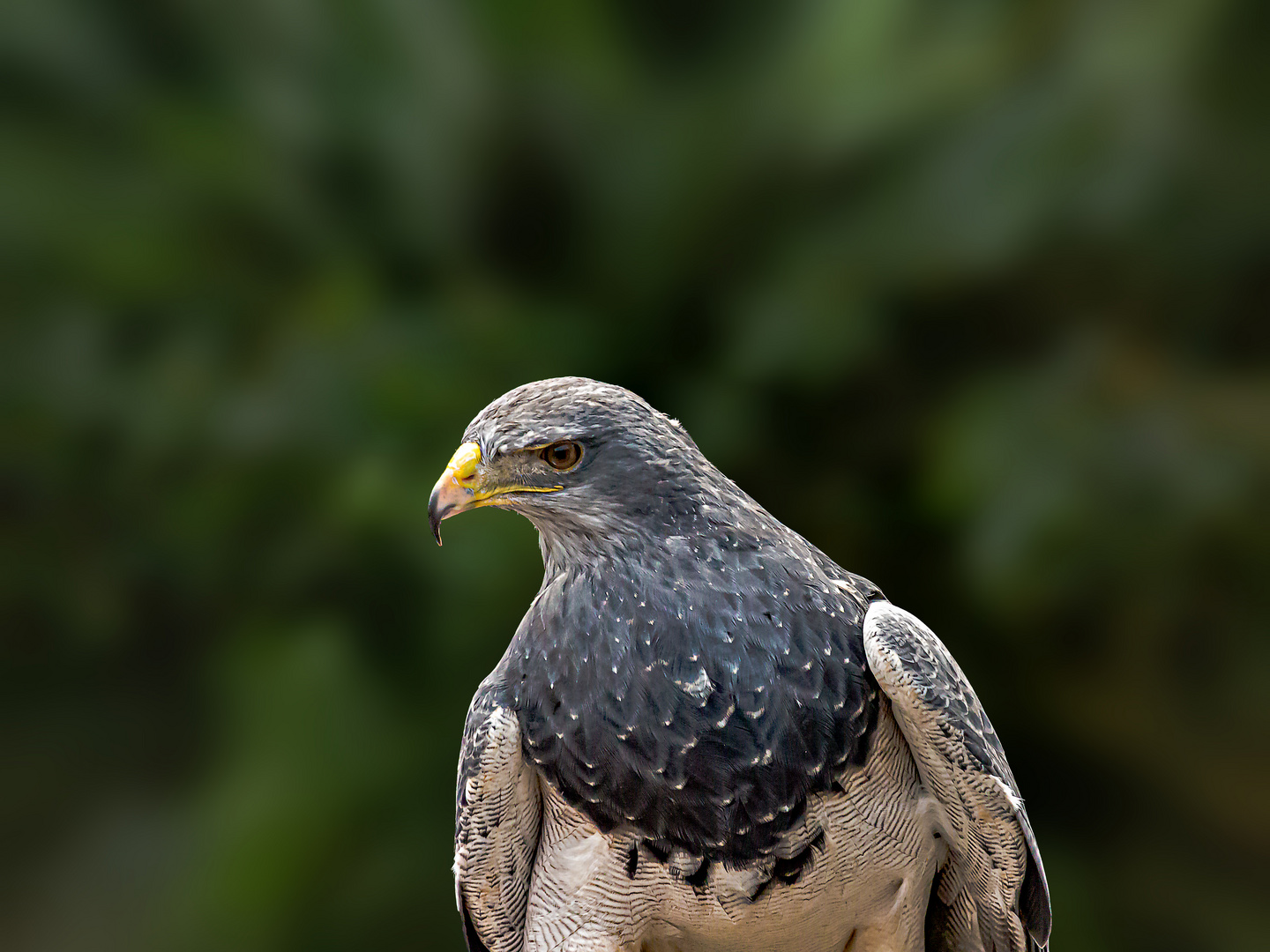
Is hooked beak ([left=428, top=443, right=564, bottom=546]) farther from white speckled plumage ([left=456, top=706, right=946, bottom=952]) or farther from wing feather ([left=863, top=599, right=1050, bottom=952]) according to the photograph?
wing feather ([left=863, top=599, right=1050, bottom=952])

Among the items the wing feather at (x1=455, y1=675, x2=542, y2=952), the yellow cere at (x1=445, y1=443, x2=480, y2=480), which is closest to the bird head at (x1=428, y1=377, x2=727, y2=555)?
the yellow cere at (x1=445, y1=443, x2=480, y2=480)

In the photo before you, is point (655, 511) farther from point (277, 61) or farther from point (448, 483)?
point (277, 61)

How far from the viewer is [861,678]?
139cm

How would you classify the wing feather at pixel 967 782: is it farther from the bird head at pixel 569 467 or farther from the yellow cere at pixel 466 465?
the yellow cere at pixel 466 465

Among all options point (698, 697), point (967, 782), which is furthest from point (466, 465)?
point (967, 782)

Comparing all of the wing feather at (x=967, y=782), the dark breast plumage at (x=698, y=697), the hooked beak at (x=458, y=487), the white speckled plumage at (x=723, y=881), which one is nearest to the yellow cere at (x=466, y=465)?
the hooked beak at (x=458, y=487)

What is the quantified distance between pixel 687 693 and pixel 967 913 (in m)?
0.57

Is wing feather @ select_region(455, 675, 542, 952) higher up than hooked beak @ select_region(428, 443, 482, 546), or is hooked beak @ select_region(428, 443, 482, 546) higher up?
hooked beak @ select_region(428, 443, 482, 546)

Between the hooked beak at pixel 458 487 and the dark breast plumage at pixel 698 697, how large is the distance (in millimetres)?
185

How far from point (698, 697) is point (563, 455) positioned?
1.14 feet

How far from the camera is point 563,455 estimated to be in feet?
4.58

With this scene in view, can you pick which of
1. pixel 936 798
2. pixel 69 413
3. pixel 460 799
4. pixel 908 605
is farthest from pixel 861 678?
pixel 69 413

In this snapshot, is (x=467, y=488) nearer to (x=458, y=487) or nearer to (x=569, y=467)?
(x=458, y=487)

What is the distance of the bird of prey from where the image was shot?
1.34 metres
